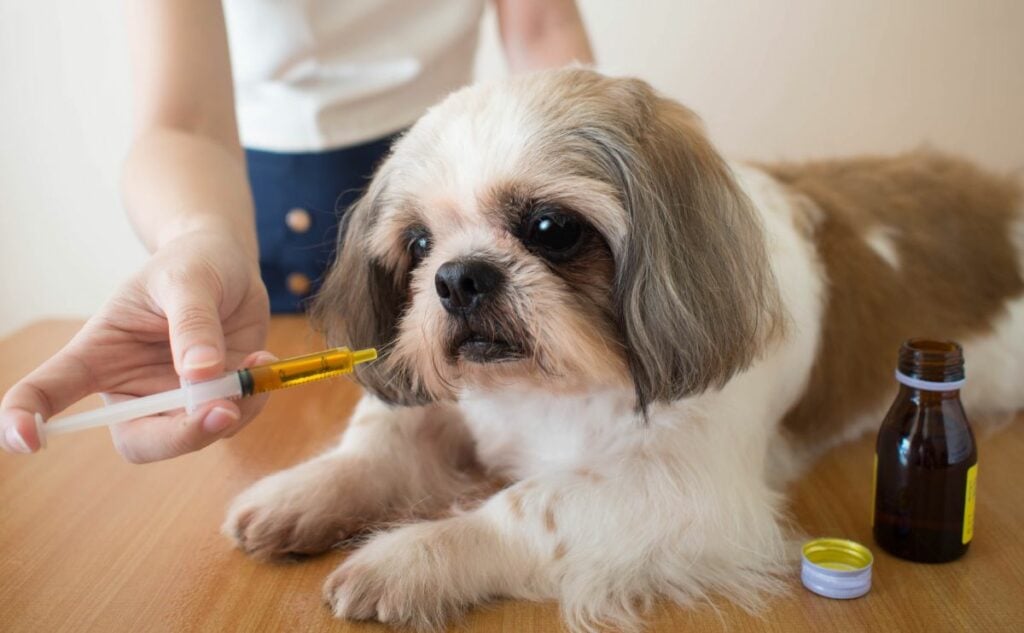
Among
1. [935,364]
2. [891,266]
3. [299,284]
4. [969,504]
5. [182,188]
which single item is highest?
[182,188]

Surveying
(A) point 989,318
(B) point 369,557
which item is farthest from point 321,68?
(A) point 989,318

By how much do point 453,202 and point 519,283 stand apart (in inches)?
6.6

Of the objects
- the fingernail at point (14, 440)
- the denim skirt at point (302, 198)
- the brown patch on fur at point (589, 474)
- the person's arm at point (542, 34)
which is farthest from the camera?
the denim skirt at point (302, 198)

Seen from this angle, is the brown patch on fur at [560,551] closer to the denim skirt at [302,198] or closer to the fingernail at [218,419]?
the fingernail at [218,419]

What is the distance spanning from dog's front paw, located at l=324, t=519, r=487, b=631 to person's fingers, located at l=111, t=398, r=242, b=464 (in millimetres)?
288

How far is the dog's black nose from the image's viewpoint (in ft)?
4.64

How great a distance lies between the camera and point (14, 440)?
1.07m

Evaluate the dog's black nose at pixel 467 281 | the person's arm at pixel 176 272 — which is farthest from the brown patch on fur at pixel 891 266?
the person's arm at pixel 176 272

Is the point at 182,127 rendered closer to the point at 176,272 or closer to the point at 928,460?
the point at 176,272

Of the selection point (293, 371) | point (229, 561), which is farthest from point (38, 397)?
point (229, 561)

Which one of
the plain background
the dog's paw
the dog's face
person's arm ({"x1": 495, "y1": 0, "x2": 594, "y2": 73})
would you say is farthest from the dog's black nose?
the plain background

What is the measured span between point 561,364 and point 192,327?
515mm

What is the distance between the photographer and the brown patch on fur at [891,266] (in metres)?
1.89

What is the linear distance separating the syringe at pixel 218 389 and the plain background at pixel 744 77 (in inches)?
87.3
